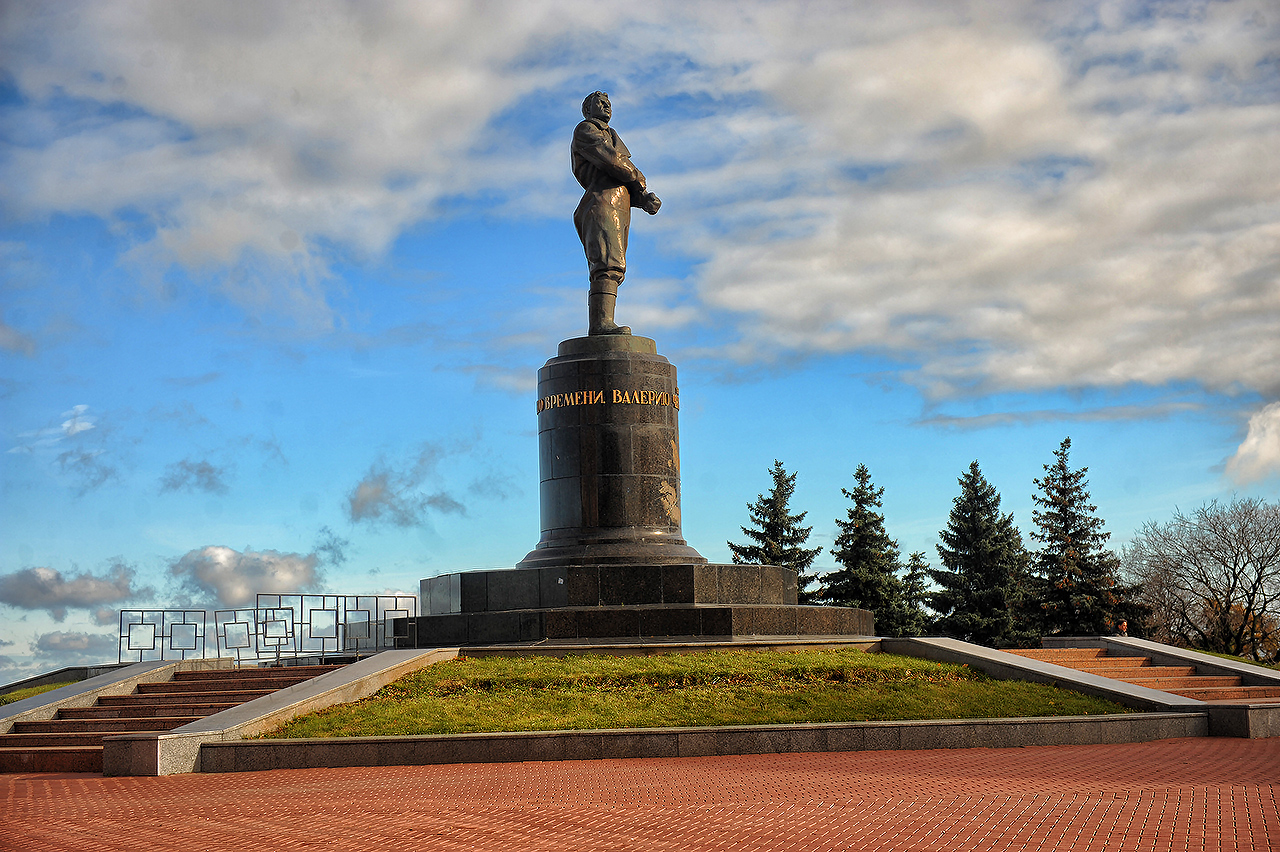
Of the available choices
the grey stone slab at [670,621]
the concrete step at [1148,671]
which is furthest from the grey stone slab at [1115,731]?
the grey stone slab at [670,621]

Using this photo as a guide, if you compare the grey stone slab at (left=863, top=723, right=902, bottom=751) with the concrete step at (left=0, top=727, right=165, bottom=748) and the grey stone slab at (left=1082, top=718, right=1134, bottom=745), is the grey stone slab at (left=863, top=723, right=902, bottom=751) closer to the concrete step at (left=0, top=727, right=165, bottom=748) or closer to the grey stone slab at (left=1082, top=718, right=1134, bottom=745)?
the grey stone slab at (left=1082, top=718, right=1134, bottom=745)

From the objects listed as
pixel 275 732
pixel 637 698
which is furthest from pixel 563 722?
pixel 275 732

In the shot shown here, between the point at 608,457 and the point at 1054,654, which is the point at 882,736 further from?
the point at 1054,654

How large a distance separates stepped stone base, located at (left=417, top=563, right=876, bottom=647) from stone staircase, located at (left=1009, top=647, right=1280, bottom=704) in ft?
12.5

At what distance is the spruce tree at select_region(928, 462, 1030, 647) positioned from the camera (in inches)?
1284

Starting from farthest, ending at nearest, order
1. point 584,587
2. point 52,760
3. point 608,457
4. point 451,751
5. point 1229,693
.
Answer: point 608,457
point 1229,693
point 584,587
point 52,760
point 451,751

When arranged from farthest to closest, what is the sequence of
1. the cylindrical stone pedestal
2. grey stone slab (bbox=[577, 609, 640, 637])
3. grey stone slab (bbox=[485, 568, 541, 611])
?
the cylindrical stone pedestal
grey stone slab (bbox=[485, 568, 541, 611])
grey stone slab (bbox=[577, 609, 640, 637])

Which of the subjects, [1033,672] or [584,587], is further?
[584,587]

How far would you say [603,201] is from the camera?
19.3m

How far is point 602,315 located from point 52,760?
34.1 ft

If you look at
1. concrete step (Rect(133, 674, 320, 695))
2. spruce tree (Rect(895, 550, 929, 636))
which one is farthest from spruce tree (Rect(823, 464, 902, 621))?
concrete step (Rect(133, 674, 320, 695))

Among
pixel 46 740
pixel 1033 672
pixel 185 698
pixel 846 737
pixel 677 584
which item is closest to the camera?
pixel 846 737

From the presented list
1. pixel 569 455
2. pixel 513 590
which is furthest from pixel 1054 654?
pixel 513 590

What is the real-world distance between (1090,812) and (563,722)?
19.3 ft
